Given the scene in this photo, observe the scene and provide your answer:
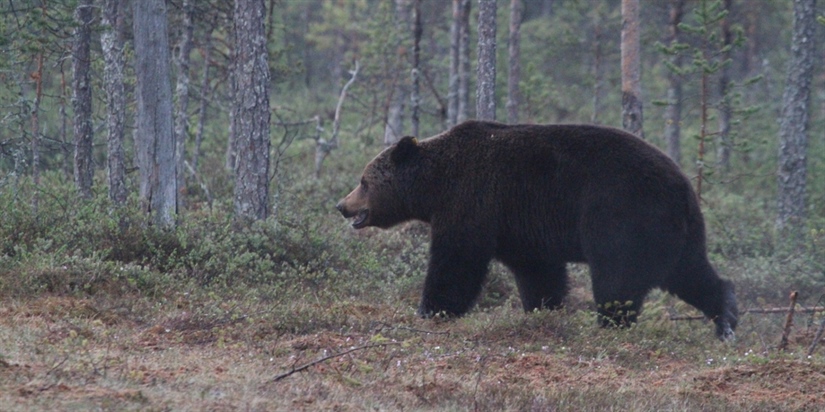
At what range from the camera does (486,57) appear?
14109mm

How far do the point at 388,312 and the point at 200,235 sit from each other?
2.97m

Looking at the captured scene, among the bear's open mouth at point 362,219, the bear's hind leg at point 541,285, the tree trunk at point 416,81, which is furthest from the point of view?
the tree trunk at point 416,81

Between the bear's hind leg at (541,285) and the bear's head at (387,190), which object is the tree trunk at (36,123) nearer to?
the bear's head at (387,190)

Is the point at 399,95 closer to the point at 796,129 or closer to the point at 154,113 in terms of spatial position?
the point at 796,129

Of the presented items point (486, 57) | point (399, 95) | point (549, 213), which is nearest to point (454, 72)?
point (399, 95)

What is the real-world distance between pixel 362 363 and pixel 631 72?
29.2 feet

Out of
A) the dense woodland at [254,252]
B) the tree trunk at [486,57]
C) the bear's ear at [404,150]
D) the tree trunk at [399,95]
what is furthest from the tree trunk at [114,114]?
the tree trunk at [399,95]

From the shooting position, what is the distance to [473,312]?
34.8 feet

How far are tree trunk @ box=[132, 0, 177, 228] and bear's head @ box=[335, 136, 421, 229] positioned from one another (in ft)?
7.73

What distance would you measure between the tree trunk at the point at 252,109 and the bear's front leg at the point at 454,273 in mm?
3492

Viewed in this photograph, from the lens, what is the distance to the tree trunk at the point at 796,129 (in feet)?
56.8

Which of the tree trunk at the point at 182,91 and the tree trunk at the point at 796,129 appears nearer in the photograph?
the tree trunk at the point at 182,91

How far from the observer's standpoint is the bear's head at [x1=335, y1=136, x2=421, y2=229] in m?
9.89

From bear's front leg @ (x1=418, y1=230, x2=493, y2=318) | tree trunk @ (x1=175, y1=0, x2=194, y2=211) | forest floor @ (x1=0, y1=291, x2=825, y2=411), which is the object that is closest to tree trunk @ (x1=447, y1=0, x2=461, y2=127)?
tree trunk @ (x1=175, y1=0, x2=194, y2=211)
